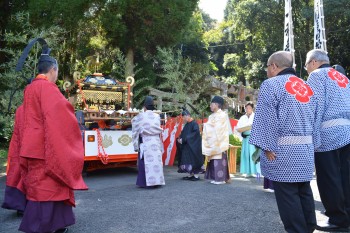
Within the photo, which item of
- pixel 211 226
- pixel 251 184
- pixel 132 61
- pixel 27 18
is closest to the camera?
pixel 211 226

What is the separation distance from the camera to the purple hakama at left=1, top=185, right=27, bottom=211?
14.4ft

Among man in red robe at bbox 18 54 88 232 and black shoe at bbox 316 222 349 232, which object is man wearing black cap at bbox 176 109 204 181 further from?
man in red robe at bbox 18 54 88 232

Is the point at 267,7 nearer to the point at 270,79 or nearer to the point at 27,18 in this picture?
the point at 27,18

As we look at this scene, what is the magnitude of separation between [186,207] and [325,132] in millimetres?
2084

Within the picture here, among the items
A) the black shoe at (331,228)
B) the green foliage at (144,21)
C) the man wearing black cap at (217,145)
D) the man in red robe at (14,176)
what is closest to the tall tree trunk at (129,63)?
the green foliage at (144,21)

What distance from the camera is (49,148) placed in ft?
10.8

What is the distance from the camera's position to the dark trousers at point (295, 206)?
3.11m

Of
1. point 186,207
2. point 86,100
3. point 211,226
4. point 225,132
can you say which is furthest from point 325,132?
point 86,100

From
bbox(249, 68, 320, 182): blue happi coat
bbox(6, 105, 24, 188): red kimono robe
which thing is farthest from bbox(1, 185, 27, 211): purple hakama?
bbox(249, 68, 320, 182): blue happi coat

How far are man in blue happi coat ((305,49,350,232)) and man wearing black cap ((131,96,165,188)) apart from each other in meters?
3.30

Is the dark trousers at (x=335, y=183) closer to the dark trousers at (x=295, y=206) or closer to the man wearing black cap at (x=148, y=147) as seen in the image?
the dark trousers at (x=295, y=206)

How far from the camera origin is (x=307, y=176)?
127 inches

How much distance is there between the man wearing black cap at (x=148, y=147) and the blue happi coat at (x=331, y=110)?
334 cm

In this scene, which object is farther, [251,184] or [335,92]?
[251,184]
